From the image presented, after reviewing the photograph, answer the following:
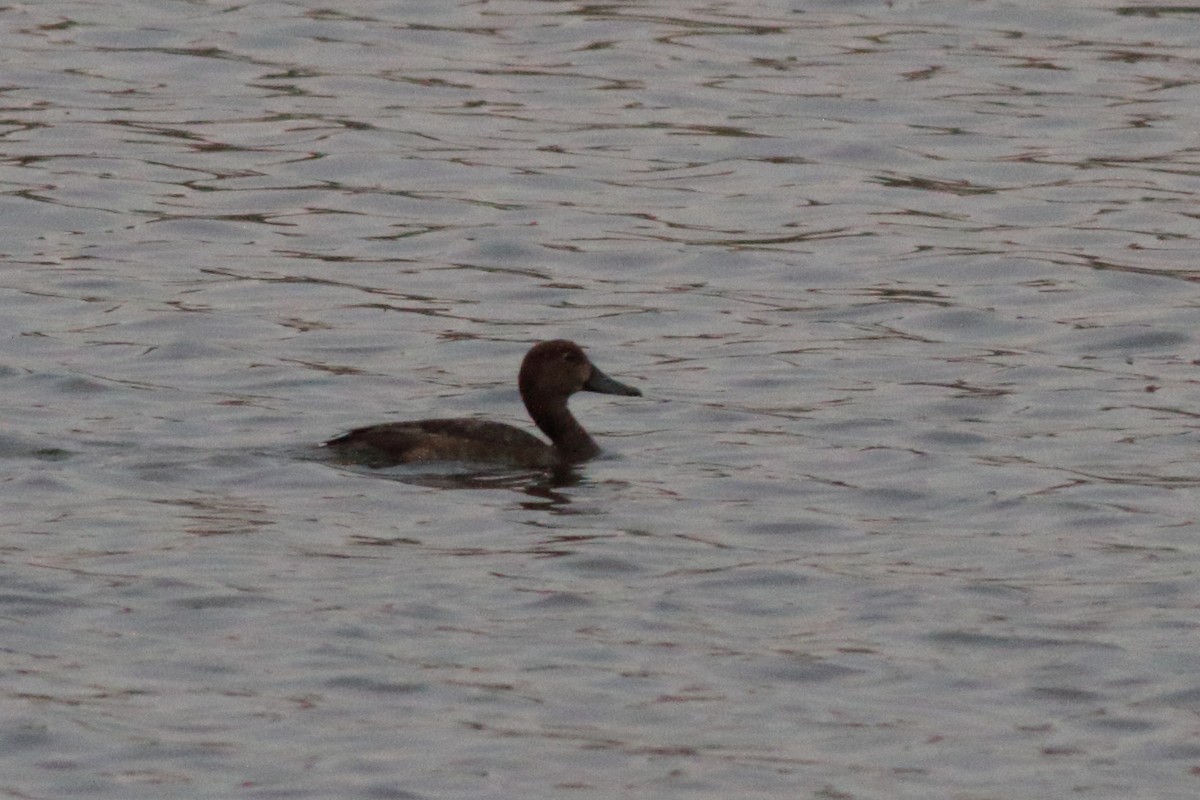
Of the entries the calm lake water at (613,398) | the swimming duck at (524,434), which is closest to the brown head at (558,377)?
the swimming duck at (524,434)

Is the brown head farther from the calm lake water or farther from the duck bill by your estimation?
the calm lake water

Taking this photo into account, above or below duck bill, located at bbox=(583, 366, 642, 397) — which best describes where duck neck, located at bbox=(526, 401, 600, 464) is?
below

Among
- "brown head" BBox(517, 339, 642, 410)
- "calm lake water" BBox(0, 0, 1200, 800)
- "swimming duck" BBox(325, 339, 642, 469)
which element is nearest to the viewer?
"calm lake water" BBox(0, 0, 1200, 800)

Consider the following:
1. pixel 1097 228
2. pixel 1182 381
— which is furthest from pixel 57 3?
pixel 1182 381

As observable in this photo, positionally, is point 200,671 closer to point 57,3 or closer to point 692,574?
point 692,574

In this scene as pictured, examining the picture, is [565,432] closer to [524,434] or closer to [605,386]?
[524,434]

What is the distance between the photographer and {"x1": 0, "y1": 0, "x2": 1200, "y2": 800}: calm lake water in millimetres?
9547

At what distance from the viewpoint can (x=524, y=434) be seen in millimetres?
14188

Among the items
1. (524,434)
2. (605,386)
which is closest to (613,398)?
(605,386)

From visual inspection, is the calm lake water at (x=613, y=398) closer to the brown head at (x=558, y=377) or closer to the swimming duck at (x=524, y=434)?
the swimming duck at (x=524, y=434)

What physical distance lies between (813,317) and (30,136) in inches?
286

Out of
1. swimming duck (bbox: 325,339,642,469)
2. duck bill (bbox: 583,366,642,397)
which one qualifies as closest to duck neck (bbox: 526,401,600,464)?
swimming duck (bbox: 325,339,642,469)

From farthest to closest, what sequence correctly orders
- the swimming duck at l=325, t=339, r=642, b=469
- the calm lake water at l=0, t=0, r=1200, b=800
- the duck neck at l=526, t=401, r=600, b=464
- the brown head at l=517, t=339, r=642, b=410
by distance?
the brown head at l=517, t=339, r=642, b=410 < the duck neck at l=526, t=401, r=600, b=464 < the swimming duck at l=325, t=339, r=642, b=469 < the calm lake water at l=0, t=0, r=1200, b=800

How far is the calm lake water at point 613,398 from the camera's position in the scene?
9.55 metres
